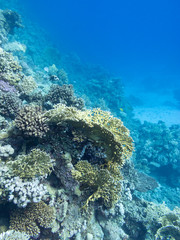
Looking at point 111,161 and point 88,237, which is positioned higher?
point 111,161

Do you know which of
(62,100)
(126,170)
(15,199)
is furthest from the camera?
(126,170)

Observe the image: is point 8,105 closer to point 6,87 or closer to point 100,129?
point 6,87

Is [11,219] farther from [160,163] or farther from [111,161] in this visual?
[160,163]

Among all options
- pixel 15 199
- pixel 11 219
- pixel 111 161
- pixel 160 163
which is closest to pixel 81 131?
pixel 111 161

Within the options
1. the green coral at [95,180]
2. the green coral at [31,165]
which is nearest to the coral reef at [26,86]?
the green coral at [31,165]

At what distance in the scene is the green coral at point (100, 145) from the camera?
136 inches

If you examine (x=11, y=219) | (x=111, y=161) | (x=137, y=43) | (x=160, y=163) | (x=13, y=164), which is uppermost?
(x=137, y=43)

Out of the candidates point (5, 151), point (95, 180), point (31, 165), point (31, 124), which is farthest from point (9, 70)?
point (95, 180)

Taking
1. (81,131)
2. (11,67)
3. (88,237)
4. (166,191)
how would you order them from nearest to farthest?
(81,131)
(88,237)
(11,67)
(166,191)

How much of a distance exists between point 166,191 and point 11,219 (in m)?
15.7

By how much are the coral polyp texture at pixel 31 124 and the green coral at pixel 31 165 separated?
584 mm

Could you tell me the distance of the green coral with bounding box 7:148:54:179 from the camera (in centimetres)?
303

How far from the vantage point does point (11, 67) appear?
25.5 ft

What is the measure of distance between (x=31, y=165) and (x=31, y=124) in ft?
3.55
